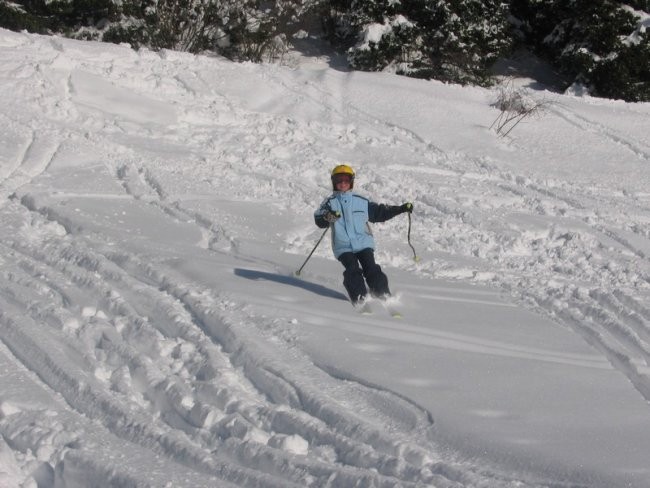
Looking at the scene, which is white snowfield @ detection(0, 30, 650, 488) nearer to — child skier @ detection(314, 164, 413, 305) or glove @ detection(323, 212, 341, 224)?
child skier @ detection(314, 164, 413, 305)

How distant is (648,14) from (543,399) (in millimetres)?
16088

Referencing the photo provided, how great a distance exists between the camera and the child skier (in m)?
7.32

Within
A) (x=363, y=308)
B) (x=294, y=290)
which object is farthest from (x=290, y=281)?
(x=363, y=308)

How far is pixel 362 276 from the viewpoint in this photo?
285 inches

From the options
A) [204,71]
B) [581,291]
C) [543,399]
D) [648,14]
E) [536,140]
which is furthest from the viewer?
[648,14]

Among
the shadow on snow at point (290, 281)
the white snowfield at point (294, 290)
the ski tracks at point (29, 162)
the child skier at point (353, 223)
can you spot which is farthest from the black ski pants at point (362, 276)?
the ski tracks at point (29, 162)

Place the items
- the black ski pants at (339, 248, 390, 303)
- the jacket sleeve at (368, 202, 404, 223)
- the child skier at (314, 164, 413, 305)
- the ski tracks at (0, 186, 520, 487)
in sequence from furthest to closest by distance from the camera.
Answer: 1. the jacket sleeve at (368, 202, 404, 223)
2. the child skier at (314, 164, 413, 305)
3. the black ski pants at (339, 248, 390, 303)
4. the ski tracks at (0, 186, 520, 487)

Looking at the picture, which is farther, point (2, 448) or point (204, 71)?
point (204, 71)

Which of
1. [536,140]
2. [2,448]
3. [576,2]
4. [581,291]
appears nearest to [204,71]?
[536,140]

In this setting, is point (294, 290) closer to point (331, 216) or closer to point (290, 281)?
point (290, 281)

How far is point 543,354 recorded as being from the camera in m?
6.26

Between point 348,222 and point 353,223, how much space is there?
0.14 ft

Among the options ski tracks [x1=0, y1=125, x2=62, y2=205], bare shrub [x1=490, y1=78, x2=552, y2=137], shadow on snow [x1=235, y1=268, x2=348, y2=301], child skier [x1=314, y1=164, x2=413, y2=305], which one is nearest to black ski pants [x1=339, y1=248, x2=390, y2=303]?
child skier [x1=314, y1=164, x2=413, y2=305]

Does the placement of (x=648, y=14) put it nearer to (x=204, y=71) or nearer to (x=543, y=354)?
(x=204, y=71)
